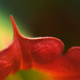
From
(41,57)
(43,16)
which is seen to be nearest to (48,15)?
(43,16)

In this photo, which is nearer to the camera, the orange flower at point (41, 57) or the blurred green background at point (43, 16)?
the orange flower at point (41, 57)

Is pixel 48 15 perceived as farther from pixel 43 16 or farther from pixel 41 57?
pixel 41 57

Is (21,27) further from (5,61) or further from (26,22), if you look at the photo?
(5,61)

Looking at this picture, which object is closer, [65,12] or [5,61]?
[5,61]

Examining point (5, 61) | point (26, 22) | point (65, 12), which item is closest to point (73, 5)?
point (65, 12)

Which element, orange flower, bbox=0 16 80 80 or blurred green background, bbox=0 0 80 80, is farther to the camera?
blurred green background, bbox=0 0 80 80

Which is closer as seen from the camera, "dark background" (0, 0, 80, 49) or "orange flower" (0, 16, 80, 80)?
"orange flower" (0, 16, 80, 80)
